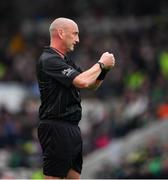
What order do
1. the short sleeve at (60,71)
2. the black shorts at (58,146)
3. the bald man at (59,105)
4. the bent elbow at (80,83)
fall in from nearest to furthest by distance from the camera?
the bent elbow at (80,83)
the short sleeve at (60,71)
the bald man at (59,105)
the black shorts at (58,146)

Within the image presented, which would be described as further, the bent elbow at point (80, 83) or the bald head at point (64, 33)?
the bald head at point (64, 33)

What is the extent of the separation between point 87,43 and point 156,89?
228 inches

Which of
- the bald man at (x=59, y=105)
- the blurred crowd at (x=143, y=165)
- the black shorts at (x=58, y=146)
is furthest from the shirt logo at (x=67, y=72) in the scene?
the blurred crowd at (x=143, y=165)

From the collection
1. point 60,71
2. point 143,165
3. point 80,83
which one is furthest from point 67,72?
point 143,165

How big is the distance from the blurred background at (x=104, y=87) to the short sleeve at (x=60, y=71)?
19.0ft

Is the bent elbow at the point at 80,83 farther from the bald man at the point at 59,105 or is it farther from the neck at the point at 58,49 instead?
the neck at the point at 58,49

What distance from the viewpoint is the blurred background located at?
56.2 feet

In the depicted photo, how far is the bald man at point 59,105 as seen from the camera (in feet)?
30.1

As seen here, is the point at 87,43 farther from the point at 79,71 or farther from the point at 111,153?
the point at 79,71

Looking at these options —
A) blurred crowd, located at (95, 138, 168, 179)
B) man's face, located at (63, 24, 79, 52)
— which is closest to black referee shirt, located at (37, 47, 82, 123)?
man's face, located at (63, 24, 79, 52)

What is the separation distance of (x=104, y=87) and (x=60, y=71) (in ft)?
40.1

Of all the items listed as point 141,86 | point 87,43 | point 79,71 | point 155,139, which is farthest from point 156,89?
point 79,71

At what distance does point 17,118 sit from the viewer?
66.9 feet

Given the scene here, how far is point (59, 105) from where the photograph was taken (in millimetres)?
9203
